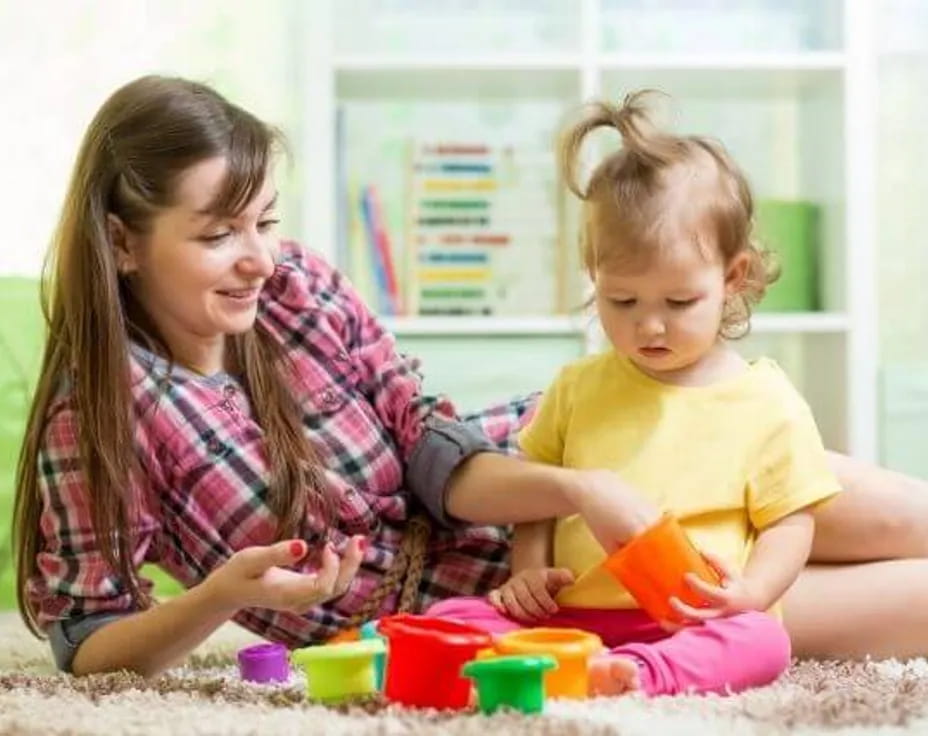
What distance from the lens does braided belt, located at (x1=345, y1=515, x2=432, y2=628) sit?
5.23 feet

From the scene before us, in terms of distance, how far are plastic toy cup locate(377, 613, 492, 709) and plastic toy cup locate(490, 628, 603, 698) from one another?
23 millimetres

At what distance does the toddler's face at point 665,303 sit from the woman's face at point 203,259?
0.33m

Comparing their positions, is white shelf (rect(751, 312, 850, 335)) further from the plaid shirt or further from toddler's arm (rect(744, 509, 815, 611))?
toddler's arm (rect(744, 509, 815, 611))

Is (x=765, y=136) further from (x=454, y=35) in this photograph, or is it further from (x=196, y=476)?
(x=196, y=476)

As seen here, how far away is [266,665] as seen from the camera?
145cm

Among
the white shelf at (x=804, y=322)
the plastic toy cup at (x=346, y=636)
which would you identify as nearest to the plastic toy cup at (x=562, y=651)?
the plastic toy cup at (x=346, y=636)

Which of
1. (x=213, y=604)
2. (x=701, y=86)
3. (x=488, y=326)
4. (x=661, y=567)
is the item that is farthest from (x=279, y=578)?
(x=701, y=86)

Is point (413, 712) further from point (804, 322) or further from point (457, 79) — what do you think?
point (457, 79)

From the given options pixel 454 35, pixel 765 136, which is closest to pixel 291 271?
pixel 454 35

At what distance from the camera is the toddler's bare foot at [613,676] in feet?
4.03

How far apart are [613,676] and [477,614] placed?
23 cm

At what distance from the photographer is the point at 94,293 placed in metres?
1.48

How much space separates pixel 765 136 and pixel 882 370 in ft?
1.71

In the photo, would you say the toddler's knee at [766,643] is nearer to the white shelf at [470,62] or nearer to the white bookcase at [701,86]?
the white bookcase at [701,86]
